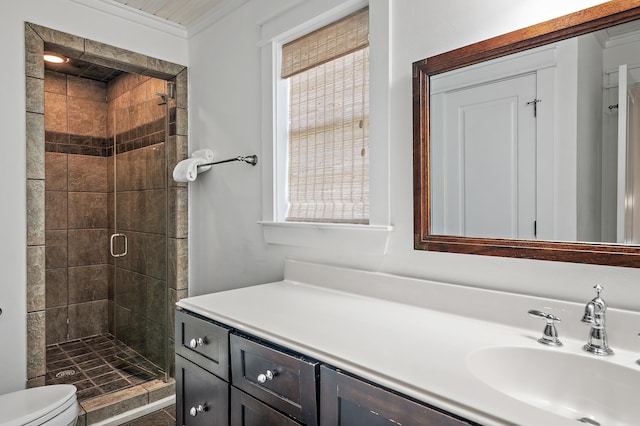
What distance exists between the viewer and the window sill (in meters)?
1.54

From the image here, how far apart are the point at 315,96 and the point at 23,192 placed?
156 cm

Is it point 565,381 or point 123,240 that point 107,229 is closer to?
point 123,240

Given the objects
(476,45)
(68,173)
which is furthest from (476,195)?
(68,173)

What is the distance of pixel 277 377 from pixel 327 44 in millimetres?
1390

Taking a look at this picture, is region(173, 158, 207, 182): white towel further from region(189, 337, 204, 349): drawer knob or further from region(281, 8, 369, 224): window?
region(189, 337, 204, 349): drawer knob

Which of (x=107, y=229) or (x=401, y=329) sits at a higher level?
(x=107, y=229)

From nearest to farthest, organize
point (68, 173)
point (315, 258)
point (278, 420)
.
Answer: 1. point (278, 420)
2. point (315, 258)
3. point (68, 173)

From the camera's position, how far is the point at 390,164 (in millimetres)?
1509

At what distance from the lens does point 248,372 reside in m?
1.19

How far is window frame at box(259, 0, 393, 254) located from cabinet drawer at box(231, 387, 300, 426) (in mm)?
694

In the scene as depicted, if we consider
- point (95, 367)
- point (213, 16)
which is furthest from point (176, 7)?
point (95, 367)

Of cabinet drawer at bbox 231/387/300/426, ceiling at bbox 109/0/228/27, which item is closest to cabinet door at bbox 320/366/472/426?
cabinet drawer at bbox 231/387/300/426

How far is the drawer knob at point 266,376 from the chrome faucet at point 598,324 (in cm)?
81

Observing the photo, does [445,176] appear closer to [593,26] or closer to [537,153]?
[537,153]
